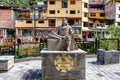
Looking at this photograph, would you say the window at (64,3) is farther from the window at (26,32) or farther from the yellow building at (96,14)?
the yellow building at (96,14)

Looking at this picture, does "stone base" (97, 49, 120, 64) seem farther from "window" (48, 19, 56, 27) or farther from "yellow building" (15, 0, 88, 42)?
"window" (48, 19, 56, 27)

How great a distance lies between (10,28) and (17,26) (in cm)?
152

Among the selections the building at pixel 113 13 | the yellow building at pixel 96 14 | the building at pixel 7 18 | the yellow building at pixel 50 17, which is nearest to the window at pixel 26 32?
the yellow building at pixel 50 17

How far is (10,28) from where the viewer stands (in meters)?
50.7

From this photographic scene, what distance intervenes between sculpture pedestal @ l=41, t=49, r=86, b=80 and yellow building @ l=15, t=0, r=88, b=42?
4059cm

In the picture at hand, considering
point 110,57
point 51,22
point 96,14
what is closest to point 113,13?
point 96,14

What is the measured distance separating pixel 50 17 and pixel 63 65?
42.5m

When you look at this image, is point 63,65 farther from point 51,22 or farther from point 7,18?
point 7,18

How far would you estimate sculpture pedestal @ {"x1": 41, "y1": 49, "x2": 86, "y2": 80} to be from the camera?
387 inches

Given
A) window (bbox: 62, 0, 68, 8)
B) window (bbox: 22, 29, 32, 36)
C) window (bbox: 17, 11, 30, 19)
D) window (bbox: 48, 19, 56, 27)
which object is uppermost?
window (bbox: 62, 0, 68, 8)

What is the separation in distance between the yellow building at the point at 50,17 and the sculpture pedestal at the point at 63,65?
4059 cm

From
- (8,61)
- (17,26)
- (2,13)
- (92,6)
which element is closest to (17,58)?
(8,61)

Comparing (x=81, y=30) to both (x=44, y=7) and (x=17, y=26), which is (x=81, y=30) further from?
(x=17, y=26)

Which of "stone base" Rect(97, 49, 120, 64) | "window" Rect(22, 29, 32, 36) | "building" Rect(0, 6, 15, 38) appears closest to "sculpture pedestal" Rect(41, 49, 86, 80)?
"stone base" Rect(97, 49, 120, 64)
